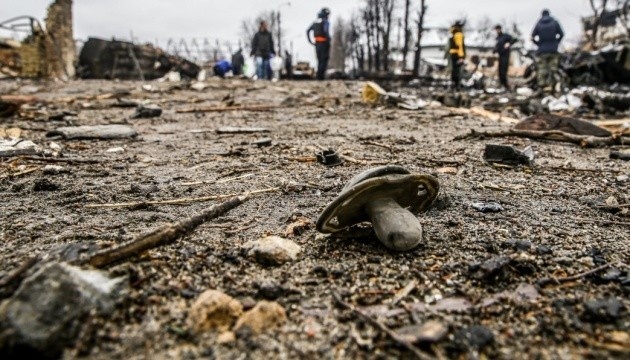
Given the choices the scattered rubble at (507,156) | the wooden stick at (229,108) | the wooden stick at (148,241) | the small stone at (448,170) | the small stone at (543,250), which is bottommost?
the small stone at (543,250)

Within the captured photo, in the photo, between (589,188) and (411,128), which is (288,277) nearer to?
(589,188)

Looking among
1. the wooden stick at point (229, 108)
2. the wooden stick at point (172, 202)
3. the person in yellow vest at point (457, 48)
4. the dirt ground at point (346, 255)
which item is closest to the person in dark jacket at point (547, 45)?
the person in yellow vest at point (457, 48)

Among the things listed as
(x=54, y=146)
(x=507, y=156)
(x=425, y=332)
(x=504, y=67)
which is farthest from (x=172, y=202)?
(x=504, y=67)

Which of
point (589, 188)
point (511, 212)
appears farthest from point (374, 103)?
point (511, 212)

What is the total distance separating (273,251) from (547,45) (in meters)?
11.5

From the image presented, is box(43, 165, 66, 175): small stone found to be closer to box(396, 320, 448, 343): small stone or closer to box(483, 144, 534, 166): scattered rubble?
box(396, 320, 448, 343): small stone

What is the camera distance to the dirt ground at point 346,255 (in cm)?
97

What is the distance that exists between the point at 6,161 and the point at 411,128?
387 centimetres

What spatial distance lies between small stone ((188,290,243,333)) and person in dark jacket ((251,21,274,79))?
39.7ft

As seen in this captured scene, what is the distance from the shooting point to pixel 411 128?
4.92 m

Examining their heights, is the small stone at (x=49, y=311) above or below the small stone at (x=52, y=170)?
below

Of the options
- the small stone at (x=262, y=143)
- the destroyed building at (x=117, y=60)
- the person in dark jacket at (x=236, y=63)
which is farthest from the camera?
the person in dark jacket at (x=236, y=63)

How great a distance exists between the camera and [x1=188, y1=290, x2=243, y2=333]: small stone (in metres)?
1.01

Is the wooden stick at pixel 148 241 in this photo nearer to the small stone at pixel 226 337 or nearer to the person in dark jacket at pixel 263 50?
the small stone at pixel 226 337
